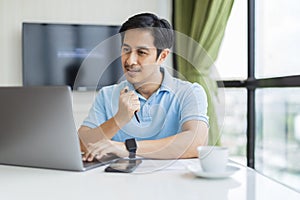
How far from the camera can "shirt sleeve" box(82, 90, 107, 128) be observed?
166cm

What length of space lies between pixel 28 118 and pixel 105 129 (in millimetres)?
335

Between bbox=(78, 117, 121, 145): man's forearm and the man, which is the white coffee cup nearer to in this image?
the man

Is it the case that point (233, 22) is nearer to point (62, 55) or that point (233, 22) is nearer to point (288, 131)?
point (288, 131)

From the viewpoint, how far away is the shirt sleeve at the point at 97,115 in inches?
65.4

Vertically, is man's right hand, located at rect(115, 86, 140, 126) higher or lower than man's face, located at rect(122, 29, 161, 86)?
lower

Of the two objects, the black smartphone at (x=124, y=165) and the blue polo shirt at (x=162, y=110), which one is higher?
the blue polo shirt at (x=162, y=110)

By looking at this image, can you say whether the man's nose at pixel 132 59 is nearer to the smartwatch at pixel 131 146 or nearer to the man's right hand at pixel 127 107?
the man's right hand at pixel 127 107

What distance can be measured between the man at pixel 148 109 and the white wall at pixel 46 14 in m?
2.21

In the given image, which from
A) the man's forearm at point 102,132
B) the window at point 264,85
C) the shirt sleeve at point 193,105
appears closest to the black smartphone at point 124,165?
the man's forearm at point 102,132

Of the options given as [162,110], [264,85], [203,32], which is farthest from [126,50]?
[203,32]

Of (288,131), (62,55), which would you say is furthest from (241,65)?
(62,55)

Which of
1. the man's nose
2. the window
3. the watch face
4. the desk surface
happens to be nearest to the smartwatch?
the watch face

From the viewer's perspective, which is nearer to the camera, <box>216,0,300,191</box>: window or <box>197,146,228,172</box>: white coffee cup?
<box>197,146,228,172</box>: white coffee cup

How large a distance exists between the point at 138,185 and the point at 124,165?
0.24 m
